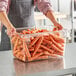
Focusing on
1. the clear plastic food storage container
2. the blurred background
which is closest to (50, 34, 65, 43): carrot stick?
the clear plastic food storage container

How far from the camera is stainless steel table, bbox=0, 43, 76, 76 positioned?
1268 mm

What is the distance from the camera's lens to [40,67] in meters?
1.34

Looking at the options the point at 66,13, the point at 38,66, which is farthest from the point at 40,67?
the point at 66,13

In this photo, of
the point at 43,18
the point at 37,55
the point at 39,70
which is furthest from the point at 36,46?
the point at 43,18

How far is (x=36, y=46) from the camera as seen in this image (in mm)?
1417

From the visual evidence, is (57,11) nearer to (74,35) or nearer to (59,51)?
(74,35)

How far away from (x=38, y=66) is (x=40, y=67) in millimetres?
22

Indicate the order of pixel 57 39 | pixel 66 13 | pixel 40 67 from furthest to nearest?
pixel 66 13, pixel 57 39, pixel 40 67

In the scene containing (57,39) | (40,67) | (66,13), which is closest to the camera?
(40,67)

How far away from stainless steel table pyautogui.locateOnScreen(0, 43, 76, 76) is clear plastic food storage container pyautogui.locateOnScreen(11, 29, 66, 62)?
3cm

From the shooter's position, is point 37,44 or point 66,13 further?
point 66,13

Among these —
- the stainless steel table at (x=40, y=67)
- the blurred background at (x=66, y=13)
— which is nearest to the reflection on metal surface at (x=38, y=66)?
the stainless steel table at (x=40, y=67)

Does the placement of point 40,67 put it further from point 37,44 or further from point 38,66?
point 37,44

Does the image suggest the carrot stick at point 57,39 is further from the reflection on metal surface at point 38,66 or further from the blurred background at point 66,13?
the blurred background at point 66,13
